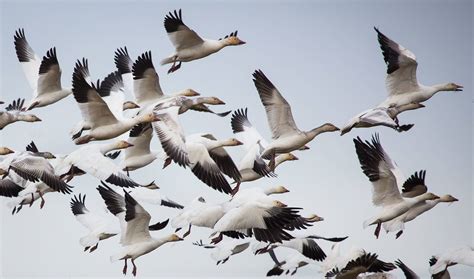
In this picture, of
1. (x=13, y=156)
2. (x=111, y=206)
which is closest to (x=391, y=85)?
(x=111, y=206)

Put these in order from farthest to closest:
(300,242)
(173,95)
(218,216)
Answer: (173,95), (300,242), (218,216)

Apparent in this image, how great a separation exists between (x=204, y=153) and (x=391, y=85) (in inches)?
132

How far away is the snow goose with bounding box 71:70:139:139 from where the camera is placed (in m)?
16.2

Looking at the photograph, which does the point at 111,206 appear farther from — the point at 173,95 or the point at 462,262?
the point at 462,262

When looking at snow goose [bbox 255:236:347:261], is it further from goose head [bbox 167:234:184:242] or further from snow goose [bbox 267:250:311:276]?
goose head [bbox 167:234:184:242]

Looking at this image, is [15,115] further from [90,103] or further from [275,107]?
[275,107]

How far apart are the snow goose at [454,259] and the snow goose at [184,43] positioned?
4.57 m

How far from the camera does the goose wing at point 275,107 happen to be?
14758 mm

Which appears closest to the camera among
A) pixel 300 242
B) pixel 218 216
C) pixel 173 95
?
pixel 218 216

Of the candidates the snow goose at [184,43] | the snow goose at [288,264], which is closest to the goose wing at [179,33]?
the snow goose at [184,43]

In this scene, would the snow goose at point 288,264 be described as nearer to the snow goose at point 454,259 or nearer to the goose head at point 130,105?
the snow goose at point 454,259

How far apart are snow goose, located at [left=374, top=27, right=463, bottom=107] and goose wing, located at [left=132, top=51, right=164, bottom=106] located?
3.48m

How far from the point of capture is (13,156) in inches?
587

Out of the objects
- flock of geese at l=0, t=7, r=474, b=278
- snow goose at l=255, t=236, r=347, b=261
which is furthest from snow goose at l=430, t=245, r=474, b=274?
snow goose at l=255, t=236, r=347, b=261
